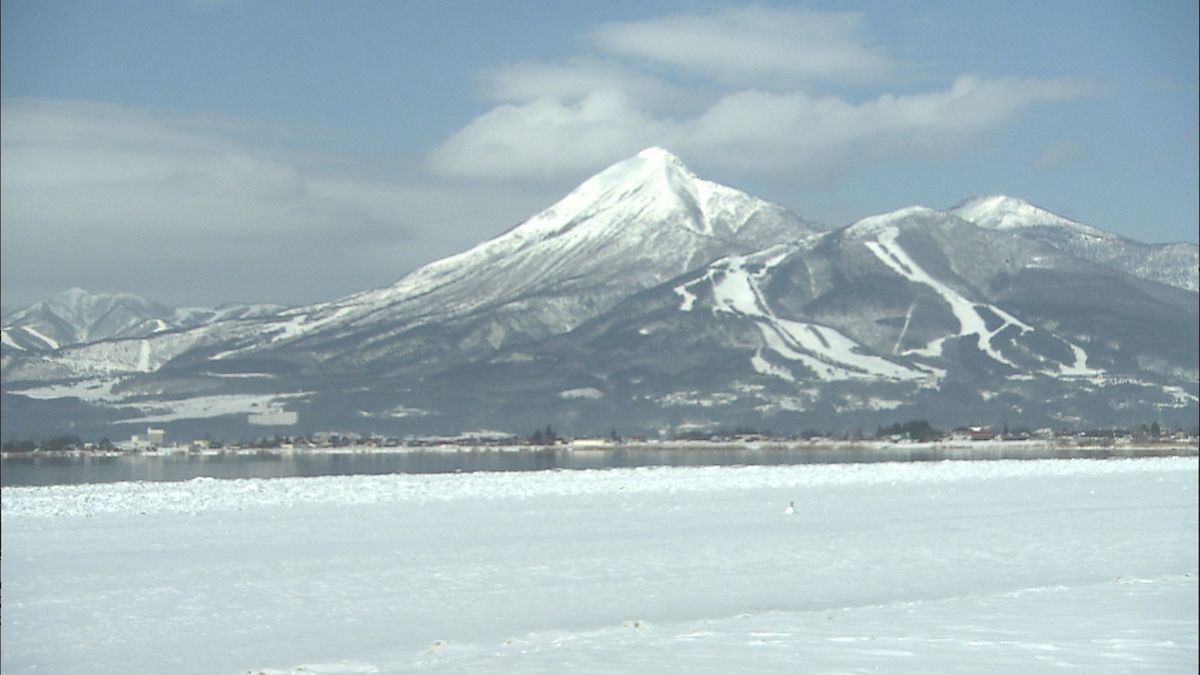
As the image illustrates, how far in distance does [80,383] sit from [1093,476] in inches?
6249

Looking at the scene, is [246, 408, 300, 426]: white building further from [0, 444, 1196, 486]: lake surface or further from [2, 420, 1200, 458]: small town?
[0, 444, 1196, 486]: lake surface

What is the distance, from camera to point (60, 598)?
66.5 feet

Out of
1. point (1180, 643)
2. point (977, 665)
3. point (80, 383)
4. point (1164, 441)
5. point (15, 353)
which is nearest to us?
point (977, 665)

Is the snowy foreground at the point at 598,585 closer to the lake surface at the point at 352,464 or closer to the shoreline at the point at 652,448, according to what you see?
the lake surface at the point at 352,464

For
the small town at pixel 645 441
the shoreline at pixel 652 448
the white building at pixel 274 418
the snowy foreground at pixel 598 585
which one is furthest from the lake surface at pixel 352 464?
the white building at pixel 274 418

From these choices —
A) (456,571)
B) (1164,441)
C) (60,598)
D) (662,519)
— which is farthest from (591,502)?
(1164,441)

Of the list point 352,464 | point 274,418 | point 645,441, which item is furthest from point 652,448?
point 352,464

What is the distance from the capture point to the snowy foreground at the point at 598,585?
622 inches

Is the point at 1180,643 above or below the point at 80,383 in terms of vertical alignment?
below

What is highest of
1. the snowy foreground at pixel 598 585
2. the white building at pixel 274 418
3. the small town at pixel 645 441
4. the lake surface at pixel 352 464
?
the white building at pixel 274 418

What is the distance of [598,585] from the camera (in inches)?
842

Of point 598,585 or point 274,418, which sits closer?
point 598,585

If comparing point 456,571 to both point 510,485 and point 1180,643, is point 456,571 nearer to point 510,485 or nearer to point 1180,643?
point 1180,643

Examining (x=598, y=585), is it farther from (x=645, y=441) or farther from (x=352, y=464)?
(x=645, y=441)
